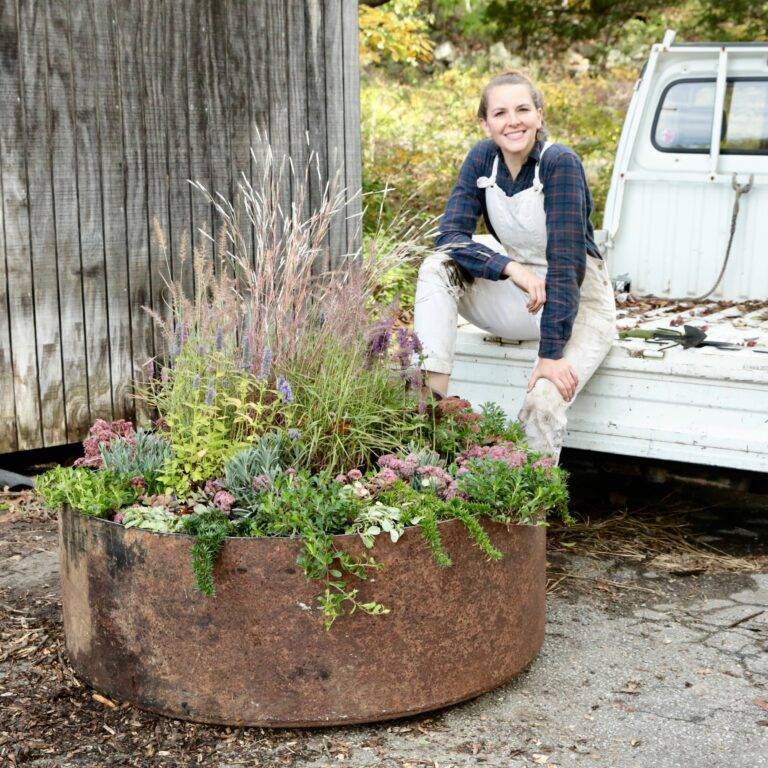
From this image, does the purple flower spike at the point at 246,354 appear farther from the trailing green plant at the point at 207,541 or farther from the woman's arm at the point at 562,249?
the woman's arm at the point at 562,249

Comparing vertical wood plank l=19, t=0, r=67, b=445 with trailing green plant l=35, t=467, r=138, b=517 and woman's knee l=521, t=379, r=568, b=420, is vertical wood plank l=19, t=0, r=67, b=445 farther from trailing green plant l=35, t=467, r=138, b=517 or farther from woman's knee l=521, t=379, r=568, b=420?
woman's knee l=521, t=379, r=568, b=420

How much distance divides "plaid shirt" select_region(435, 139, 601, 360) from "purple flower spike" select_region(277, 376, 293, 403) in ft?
3.18

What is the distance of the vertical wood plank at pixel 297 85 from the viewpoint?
532cm

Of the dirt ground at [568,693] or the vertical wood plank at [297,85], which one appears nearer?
the dirt ground at [568,693]

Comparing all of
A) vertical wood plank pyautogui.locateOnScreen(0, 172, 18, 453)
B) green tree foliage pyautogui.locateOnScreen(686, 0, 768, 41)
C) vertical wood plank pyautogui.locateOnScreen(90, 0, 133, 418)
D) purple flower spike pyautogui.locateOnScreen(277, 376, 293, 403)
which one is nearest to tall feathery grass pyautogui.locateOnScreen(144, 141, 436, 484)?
purple flower spike pyautogui.locateOnScreen(277, 376, 293, 403)

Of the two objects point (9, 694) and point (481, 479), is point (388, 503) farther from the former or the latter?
point (9, 694)

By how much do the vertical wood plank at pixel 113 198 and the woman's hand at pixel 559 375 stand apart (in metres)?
2.05

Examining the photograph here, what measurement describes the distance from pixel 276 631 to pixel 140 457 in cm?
72

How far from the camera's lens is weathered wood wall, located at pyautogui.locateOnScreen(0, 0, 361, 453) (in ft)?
14.9

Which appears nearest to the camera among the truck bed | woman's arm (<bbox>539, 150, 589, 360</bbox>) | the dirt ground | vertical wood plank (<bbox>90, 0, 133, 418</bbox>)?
the dirt ground

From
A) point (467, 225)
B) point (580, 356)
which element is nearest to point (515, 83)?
point (467, 225)

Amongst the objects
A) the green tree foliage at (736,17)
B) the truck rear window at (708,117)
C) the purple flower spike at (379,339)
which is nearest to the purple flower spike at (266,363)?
the purple flower spike at (379,339)

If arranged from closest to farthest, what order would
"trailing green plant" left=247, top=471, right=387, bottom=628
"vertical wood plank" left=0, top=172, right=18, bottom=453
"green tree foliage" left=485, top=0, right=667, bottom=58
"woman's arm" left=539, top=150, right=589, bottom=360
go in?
"trailing green plant" left=247, top=471, right=387, bottom=628 < "woman's arm" left=539, top=150, right=589, bottom=360 < "vertical wood plank" left=0, top=172, right=18, bottom=453 < "green tree foliage" left=485, top=0, right=667, bottom=58

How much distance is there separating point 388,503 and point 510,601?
1.55ft
